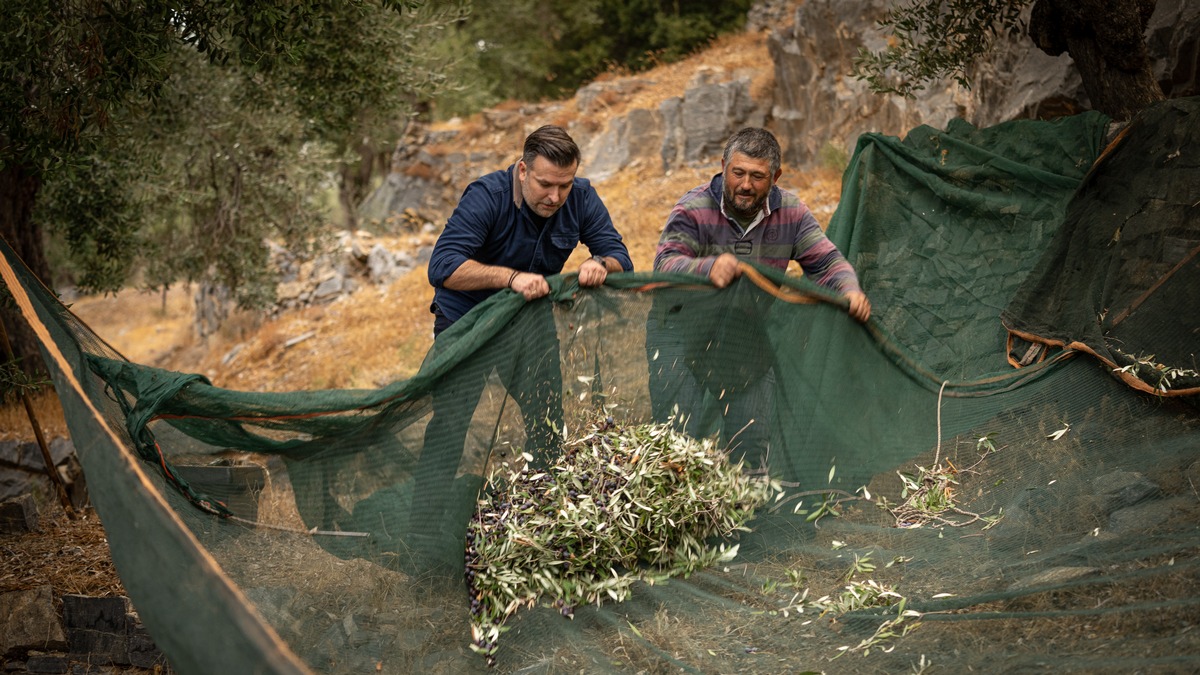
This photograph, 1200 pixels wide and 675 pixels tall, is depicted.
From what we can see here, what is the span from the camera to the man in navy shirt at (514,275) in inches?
166

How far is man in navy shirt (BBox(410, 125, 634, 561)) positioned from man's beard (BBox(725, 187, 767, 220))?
653mm

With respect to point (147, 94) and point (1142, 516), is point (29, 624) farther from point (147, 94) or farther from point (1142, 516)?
point (1142, 516)

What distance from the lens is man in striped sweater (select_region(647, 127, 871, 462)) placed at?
488 cm

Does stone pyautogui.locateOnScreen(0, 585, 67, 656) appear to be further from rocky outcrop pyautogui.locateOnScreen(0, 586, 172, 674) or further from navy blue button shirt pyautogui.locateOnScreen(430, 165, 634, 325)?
navy blue button shirt pyautogui.locateOnScreen(430, 165, 634, 325)

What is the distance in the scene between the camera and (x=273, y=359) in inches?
693

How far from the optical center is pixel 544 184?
15.9 feet

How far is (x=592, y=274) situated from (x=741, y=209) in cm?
115

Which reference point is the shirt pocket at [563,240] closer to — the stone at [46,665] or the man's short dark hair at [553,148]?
the man's short dark hair at [553,148]

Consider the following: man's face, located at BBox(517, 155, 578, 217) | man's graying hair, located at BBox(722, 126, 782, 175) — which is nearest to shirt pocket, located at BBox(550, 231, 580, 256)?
man's face, located at BBox(517, 155, 578, 217)

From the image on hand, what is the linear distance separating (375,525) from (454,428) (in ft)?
1.75

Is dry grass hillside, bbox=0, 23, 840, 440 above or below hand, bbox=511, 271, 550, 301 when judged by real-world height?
below

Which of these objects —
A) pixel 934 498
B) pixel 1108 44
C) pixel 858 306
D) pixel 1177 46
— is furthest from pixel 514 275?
pixel 1177 46

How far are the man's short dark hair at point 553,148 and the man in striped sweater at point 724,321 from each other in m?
0.82

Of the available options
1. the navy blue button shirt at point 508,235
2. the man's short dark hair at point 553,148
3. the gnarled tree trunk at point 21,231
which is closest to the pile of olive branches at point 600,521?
the navy blue button shirt at point 508,235
